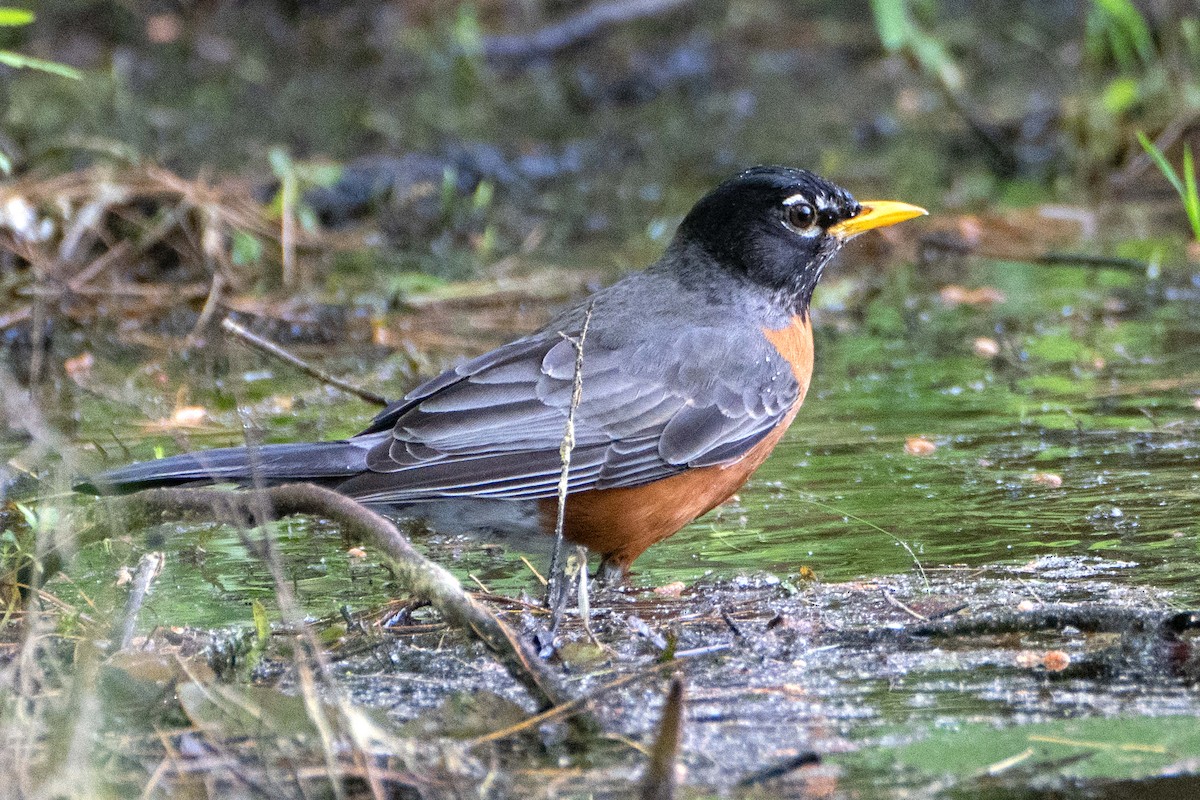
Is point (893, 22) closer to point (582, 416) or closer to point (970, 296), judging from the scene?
point (970, 296)

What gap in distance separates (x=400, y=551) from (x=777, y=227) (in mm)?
2184

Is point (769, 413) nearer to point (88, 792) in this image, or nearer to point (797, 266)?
point (797, 266)

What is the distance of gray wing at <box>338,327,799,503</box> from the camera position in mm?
3871

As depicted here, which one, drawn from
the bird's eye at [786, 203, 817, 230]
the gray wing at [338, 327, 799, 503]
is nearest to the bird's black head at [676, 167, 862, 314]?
the bird's eye at [786, 203, 817, 230]

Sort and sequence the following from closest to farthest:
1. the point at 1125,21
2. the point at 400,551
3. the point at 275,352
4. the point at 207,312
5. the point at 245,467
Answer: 1. the point at 400,551
2. the point at 245,467
3. the point at 275,352
4. the point at 207,312
5. the point at 1125,21

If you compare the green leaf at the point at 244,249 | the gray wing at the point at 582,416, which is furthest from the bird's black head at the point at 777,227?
the green leaf at the point at 244,249

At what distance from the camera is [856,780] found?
2.57m

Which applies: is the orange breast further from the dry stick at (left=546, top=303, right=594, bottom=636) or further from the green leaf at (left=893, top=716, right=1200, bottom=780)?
the green leaf at (left=893, top=716, right=1200, bottom=780)

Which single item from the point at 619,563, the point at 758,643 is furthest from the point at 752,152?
the point at 758,643

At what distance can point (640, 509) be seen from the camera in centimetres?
398

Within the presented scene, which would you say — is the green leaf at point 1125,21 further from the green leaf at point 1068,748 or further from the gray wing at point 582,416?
the green leaf at point 1068,748

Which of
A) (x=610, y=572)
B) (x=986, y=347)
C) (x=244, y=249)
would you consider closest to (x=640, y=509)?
(x=610, y=572)

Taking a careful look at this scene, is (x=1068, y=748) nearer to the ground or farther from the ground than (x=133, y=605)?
nearer to the ground

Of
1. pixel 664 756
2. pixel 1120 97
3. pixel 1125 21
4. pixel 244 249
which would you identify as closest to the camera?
pixel 664 756
